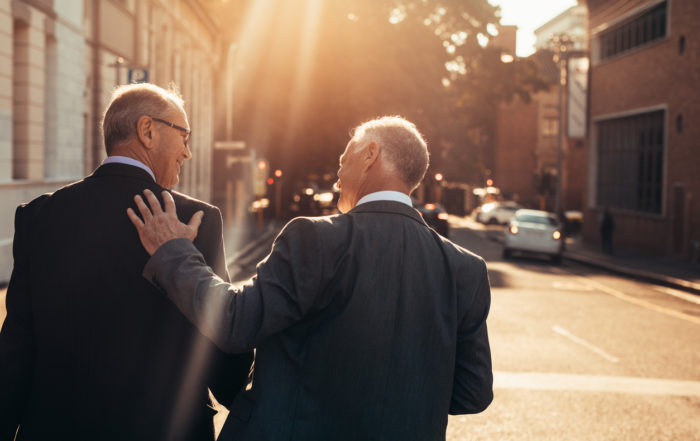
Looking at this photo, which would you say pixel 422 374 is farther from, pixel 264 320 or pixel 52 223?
pixel 52 223

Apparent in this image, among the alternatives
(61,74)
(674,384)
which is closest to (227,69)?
(61,74)

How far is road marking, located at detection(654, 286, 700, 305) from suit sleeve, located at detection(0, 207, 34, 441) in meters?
14.9

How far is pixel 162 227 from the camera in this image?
8.12 feet

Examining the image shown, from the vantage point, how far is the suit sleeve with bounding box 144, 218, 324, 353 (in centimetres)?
235

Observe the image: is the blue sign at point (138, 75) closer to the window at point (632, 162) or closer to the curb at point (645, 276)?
the curb at point (645, 276)

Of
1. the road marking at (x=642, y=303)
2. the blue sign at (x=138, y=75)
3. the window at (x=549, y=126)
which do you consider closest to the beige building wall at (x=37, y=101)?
the blue sign at (x=138, y=75)

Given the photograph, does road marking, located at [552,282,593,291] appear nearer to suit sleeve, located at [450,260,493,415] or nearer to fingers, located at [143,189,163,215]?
suit sleeve, located at [450,260,493,415]

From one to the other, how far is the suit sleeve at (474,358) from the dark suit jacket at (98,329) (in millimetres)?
784

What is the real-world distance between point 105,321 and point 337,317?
68 cm

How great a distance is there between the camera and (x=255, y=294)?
7.79 ft

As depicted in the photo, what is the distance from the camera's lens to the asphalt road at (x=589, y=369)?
5.71 m

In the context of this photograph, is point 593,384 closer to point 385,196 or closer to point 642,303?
point 385,196

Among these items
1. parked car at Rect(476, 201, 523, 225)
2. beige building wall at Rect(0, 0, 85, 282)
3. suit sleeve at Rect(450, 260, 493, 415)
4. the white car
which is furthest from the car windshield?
parked car at Rect(476, 201, 523, 225)

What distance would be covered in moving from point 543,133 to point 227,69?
32.3 metres
